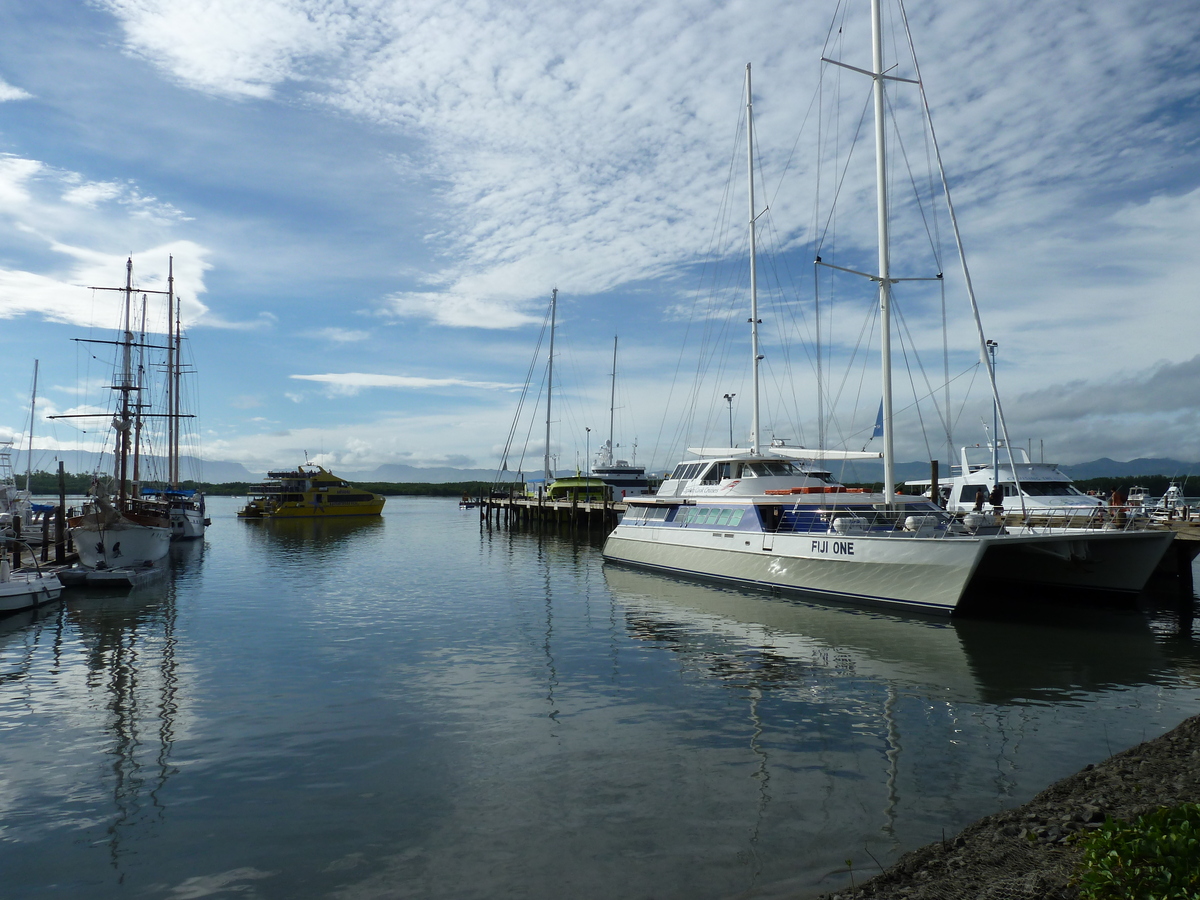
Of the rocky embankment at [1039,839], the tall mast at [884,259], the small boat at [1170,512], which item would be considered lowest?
the rocky embankment at [1039,839]

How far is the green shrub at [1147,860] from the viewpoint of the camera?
13.0 feet

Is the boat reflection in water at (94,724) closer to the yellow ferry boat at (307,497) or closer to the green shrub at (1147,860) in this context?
the green shrub at (1147,860)

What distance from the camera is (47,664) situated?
1412cm

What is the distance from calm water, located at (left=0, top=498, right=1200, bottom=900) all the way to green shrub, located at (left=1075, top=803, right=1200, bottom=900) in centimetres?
213

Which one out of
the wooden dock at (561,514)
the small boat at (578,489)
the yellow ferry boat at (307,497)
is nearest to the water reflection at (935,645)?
the wooden dock at (561,514)

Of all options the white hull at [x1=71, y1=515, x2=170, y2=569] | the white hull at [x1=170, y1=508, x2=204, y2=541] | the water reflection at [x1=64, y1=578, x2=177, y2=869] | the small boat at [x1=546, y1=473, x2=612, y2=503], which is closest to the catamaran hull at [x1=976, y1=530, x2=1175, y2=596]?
the water reflection at [x1=64, y1=578, x2=177, y2=869]

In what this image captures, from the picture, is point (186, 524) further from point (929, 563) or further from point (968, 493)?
point (968, 493)

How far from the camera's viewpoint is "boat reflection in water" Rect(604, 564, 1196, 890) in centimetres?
734

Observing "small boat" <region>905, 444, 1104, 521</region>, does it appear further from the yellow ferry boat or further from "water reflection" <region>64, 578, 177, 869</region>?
the yellow ferry boat

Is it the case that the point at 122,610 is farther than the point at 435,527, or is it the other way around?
the point at 435,527

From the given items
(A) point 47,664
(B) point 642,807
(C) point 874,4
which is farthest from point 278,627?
(C) point 874,4

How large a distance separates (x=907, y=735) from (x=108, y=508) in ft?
91.6

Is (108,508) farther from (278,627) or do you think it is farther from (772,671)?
(772,671)

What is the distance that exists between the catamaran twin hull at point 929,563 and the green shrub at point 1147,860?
12.9 meters
